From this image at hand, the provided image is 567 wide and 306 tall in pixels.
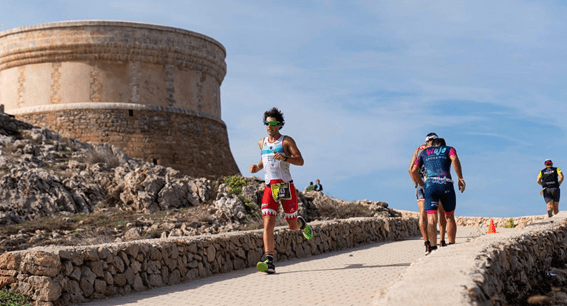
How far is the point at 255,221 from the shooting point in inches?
645

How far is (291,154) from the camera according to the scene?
8.48 m

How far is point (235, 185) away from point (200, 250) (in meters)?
10.1

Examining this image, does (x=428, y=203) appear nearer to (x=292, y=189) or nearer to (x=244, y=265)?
(x=292, y=189)

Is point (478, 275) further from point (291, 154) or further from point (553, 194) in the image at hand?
point (553, 194)

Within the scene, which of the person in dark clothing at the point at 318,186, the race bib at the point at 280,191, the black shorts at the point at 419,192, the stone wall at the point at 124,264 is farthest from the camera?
the person in dark clothing at the point at 318,186

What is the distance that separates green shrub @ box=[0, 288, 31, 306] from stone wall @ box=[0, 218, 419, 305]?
0.21 ft

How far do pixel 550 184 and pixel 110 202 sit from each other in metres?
12.5

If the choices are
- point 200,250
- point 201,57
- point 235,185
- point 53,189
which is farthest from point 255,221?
point 201,57

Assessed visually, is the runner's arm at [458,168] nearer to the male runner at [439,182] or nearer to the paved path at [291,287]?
the male runner at [439,182]

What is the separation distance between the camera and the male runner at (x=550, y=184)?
677 inches

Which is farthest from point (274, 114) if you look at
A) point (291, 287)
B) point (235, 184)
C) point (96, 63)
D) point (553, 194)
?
point (96, 63)

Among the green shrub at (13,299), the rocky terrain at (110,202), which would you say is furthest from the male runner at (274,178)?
the rocky terrain at (110,202)

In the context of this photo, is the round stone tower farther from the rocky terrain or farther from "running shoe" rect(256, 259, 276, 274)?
"running shoe" rect(256, 259, 276, 274)

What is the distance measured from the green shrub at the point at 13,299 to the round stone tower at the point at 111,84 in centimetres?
2050
